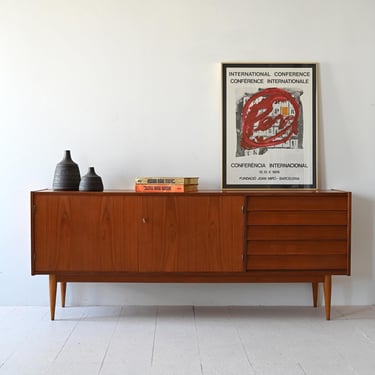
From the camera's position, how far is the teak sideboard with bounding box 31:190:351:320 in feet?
9.26

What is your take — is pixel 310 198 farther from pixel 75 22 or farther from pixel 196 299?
pixel 75 22

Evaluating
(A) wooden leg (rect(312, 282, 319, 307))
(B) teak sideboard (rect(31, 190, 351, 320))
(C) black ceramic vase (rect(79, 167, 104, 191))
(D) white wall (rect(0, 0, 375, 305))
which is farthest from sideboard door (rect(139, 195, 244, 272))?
(A) wooden leg (rect(312, 282, 319, 307))

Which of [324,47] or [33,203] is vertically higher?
[324,47]

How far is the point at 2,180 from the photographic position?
3.19 meters

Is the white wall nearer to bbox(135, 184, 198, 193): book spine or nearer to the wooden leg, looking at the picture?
bbox(135, 184, 198, 193): book spine

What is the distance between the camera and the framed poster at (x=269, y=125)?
10.4 ft

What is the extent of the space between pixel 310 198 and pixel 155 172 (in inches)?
38.8

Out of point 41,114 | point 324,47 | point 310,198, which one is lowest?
point 310,198

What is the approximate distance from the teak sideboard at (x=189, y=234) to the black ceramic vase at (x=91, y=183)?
83 millimetres

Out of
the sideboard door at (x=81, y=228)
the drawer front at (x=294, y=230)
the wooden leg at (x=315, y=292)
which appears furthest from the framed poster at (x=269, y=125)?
the sideboard door at (x=81, y=228)

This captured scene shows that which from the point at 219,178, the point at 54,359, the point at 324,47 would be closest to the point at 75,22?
the point at 219,178

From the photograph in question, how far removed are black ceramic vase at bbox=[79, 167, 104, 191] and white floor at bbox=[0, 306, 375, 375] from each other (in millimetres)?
784

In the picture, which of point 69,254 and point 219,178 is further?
point 219,178

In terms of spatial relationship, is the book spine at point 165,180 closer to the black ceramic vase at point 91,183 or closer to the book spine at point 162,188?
the book spine at point 162,188
